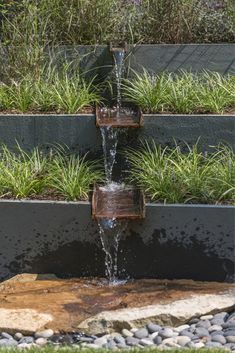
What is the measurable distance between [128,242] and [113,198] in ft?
1.81

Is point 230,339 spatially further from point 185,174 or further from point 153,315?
point 185,174

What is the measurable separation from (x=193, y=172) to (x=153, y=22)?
105 inches

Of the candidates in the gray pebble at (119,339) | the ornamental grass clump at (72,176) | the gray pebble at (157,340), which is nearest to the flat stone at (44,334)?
the gray pebble at (119,339)

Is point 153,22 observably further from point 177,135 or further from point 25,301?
point 25,301

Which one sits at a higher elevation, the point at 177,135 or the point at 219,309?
the point at 177,135

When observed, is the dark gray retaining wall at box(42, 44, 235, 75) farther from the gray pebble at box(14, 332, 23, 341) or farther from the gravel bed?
the gray pebble at box(14, 332, 23, 341)

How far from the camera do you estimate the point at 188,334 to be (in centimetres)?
452

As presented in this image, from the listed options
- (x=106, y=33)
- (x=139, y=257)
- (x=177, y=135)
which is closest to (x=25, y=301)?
(x=139, y=257)

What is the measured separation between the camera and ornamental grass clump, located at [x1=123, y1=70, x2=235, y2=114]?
6.96 m

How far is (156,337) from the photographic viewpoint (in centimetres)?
451

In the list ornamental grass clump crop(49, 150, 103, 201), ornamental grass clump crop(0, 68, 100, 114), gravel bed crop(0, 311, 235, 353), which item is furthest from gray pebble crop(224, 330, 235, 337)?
ornamental grass clump crop(0, 68, 100, 114)

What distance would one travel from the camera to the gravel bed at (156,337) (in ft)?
14.3

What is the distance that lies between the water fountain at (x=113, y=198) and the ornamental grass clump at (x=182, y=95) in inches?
6.8

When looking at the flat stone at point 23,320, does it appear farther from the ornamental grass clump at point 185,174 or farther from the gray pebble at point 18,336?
the ornamental grass clump at point 185,174
